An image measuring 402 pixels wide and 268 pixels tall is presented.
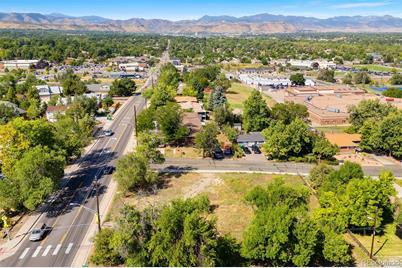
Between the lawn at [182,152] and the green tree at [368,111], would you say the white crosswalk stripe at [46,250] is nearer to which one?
the lawn at [182,152]

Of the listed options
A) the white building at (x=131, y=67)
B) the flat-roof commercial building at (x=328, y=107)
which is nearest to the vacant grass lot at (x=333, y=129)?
the flat-roof commercial building at (x=328, y=107)

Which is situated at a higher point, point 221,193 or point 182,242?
point 182,242

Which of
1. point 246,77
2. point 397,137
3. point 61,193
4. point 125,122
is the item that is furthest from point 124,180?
point 246,77

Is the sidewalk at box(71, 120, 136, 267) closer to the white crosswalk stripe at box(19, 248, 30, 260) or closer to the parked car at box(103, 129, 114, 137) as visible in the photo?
the white crosswalk stripe at box(19, 248, 30, 260)

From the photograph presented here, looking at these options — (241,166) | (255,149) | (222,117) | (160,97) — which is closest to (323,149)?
(255,149)

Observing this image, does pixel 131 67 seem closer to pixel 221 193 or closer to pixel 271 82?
pixel 271 82

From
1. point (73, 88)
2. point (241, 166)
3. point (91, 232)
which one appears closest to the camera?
point (91, 232)

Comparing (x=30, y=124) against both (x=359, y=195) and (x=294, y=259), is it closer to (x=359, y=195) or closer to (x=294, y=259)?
(x=294, y=259)
